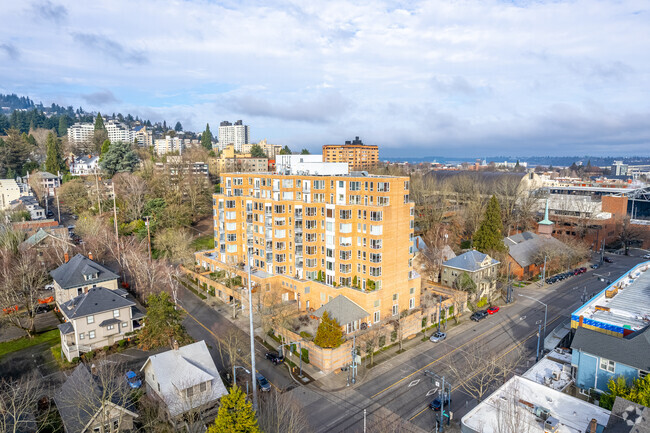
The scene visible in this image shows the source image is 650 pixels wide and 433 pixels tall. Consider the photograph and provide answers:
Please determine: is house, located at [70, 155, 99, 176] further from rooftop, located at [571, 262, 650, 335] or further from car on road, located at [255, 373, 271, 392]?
rooftop, located at [571, 262, 650, 335]

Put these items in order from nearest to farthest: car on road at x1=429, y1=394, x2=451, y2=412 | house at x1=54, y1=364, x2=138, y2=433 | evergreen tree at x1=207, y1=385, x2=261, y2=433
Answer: evergreen tree at x1=207, y1=385, x2=261, y2=433 → house at x1=54, y1=364, x2=138, y2=433 → car on road at x1=429, y1=394, x2=451, y2=412

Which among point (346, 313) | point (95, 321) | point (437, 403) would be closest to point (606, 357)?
point (437, 403)

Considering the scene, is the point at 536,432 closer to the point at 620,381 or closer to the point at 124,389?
the point at 620,381

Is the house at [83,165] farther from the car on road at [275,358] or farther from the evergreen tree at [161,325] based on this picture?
the car on road at [275,358]

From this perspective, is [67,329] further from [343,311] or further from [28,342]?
[343,311]

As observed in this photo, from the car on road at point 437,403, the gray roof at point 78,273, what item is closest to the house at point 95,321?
the gray roof at point 78,273

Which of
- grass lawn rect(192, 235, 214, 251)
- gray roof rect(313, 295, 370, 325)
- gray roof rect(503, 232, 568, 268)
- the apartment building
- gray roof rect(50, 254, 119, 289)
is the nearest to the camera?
gray roof rect(313, 295, 370, 325)

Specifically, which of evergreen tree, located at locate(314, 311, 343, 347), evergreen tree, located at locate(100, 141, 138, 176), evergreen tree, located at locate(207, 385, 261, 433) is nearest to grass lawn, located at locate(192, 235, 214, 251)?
evergreen tree, located at locate(100, 141, 138, 176)
